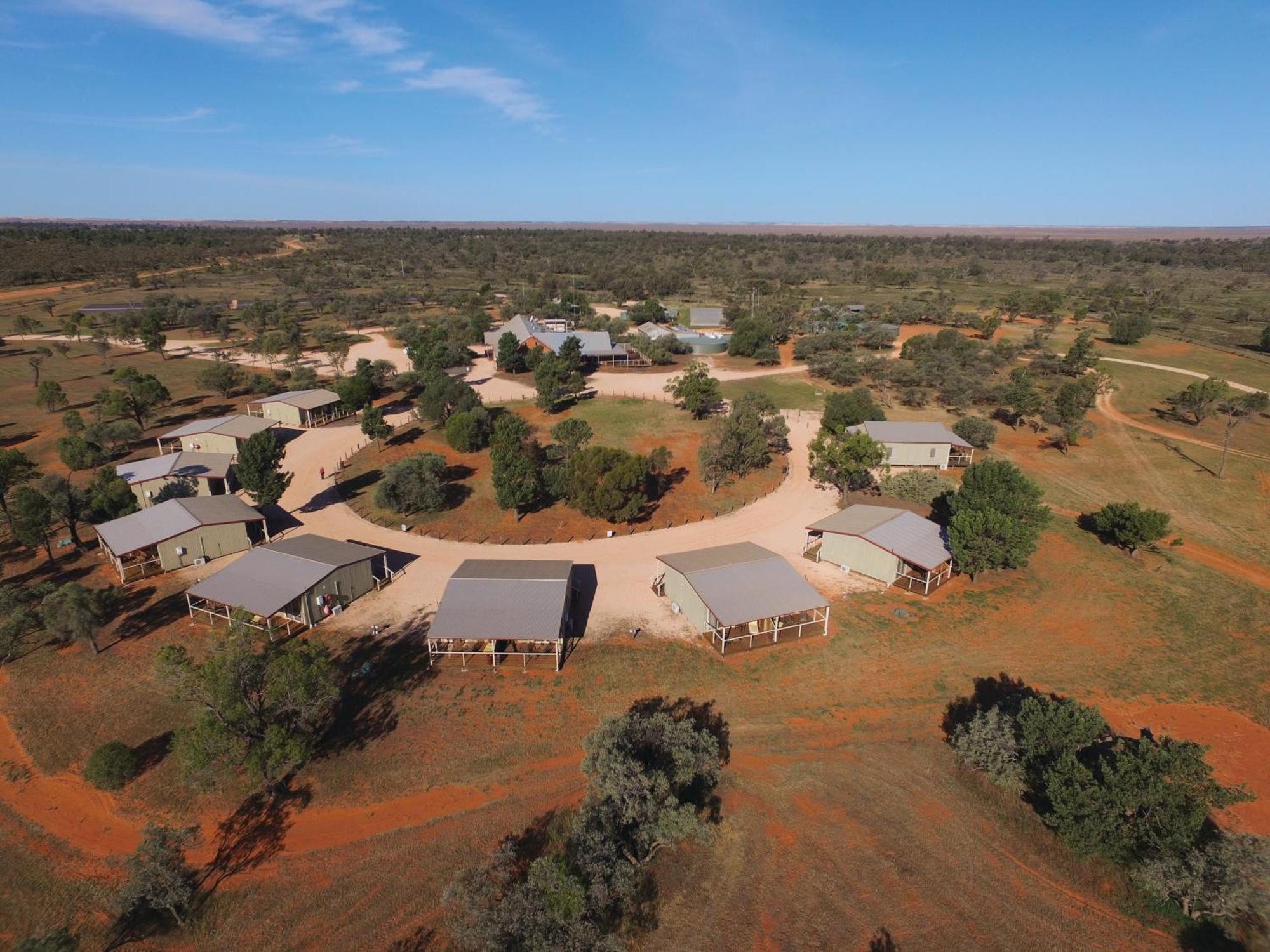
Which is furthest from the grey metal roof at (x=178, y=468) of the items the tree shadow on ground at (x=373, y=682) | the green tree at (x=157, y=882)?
the green tree at (x=157, y=882)

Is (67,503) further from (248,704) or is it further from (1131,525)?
(1131,525)

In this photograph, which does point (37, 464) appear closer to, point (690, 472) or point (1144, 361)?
point (690, 472)

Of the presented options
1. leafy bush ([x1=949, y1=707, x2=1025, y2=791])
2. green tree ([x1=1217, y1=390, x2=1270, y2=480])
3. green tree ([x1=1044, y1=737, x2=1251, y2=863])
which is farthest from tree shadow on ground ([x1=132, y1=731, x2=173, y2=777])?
green tree ([x1=1217, y1=390, x2=1270, y2=480])

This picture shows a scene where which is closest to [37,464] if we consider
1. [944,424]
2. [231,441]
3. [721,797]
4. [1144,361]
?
[231,441]

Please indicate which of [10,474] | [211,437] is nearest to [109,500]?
[10,474]

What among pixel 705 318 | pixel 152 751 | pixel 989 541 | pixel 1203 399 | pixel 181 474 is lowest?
pixel 152 751

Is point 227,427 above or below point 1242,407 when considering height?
below

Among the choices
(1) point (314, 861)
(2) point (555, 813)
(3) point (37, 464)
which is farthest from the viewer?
(3) point (37, 464)
